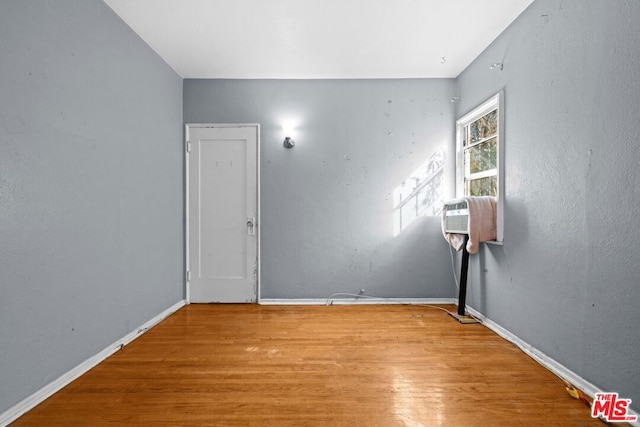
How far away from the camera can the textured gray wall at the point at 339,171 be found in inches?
138

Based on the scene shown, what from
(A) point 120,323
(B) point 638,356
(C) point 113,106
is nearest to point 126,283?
(A) point 120,323

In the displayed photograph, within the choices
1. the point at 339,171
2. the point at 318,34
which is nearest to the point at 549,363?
the point at 339,171

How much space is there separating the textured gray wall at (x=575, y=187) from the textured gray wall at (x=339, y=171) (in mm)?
977

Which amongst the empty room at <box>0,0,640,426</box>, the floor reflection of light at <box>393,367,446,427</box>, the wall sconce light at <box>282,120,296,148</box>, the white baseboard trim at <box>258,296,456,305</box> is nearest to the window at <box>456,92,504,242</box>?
the empty room at <box>0,0,640,426</box>

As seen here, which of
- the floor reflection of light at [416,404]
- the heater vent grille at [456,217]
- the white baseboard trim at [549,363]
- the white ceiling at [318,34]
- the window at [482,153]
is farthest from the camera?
the heater vent grille at [456,217]

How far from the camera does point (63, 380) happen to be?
6.07 ft

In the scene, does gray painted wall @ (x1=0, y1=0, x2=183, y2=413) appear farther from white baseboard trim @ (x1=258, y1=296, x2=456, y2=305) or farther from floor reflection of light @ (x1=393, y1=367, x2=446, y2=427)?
floor reflection of light @ (x1=393, y1=367, x2=446, y2=427)

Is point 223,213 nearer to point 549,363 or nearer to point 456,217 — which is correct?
point 456,217

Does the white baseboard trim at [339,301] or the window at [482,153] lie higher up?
the window at [482,153]

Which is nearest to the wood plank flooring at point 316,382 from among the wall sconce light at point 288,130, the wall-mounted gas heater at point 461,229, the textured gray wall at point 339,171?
the wall-mounted gas heater at point 461,229

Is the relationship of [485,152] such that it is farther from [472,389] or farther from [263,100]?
[263,100]

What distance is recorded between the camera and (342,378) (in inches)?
74.8

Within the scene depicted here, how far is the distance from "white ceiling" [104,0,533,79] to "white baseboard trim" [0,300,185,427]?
255 cm

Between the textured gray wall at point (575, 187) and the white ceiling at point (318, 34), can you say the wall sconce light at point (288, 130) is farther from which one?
the textured gray wall at point (575, 187)
